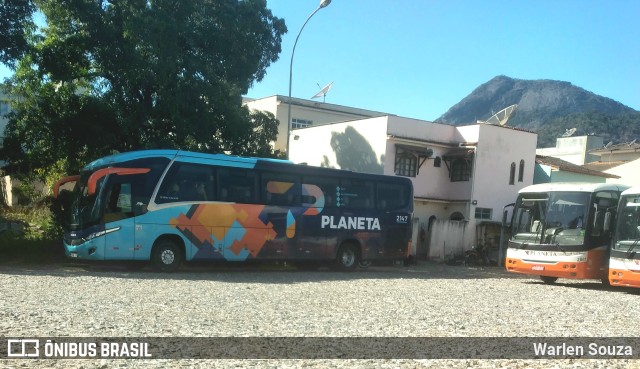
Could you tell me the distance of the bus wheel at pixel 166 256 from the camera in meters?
15.8

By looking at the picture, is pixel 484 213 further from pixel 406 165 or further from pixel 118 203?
pixel 118 203

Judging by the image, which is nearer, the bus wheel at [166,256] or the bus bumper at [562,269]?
the bus wheel at [166,256]

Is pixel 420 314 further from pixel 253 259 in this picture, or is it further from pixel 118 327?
pixel 253 259

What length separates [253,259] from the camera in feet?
57.3

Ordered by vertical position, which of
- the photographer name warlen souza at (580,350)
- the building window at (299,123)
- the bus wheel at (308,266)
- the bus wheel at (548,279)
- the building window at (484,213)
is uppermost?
the building window at (299,123)

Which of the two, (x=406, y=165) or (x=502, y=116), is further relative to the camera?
(x=502, y=116)

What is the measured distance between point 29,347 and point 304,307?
4811 millimetres

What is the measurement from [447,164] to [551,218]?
512 inches

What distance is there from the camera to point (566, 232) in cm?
1677

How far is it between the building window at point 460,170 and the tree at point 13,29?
815 inches

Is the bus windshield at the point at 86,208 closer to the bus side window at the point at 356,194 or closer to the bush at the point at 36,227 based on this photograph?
the bush at the point at 36,227

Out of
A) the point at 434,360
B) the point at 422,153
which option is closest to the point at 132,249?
the point at 434,360

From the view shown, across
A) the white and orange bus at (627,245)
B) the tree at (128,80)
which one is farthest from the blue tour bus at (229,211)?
the white and orange bus at (627,245)

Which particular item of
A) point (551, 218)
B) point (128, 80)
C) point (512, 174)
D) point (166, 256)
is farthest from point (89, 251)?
point (512, 174)
